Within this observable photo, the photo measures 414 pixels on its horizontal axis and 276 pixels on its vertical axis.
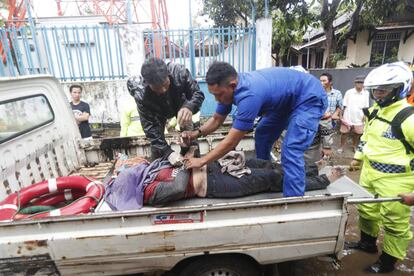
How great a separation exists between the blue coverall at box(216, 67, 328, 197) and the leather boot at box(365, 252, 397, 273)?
1169mm

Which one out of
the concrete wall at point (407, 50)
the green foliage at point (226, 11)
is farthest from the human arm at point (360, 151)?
the concrete wall at point (407, 50)

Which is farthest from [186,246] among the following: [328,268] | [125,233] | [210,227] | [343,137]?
[343,137]

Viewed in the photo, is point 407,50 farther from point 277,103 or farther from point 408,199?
point 277,103

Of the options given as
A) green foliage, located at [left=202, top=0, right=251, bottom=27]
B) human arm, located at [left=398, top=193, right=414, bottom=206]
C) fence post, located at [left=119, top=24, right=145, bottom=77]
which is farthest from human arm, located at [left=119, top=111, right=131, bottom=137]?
green foliage, located at [left=202, top=0, right=251, bottom=27]

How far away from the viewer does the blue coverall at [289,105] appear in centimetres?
211

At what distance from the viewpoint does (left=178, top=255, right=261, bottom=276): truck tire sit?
201cm

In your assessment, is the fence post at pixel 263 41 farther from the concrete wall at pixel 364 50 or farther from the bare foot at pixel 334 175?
the concrete wall at pixel 364 50

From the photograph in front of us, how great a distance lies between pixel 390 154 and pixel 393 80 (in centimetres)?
64

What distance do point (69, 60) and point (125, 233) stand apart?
680 cm

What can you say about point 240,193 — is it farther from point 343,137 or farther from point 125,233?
point 343,137

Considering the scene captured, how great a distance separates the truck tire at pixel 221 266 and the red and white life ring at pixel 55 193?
935 mm

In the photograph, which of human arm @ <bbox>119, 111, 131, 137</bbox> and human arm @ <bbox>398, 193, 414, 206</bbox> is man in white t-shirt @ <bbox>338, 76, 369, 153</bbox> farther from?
human arm @ <bbox>119, 111, 131, 137</bbox>

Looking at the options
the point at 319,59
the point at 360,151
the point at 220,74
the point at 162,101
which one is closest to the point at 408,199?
the point at 360,151

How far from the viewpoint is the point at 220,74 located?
6.88ft
